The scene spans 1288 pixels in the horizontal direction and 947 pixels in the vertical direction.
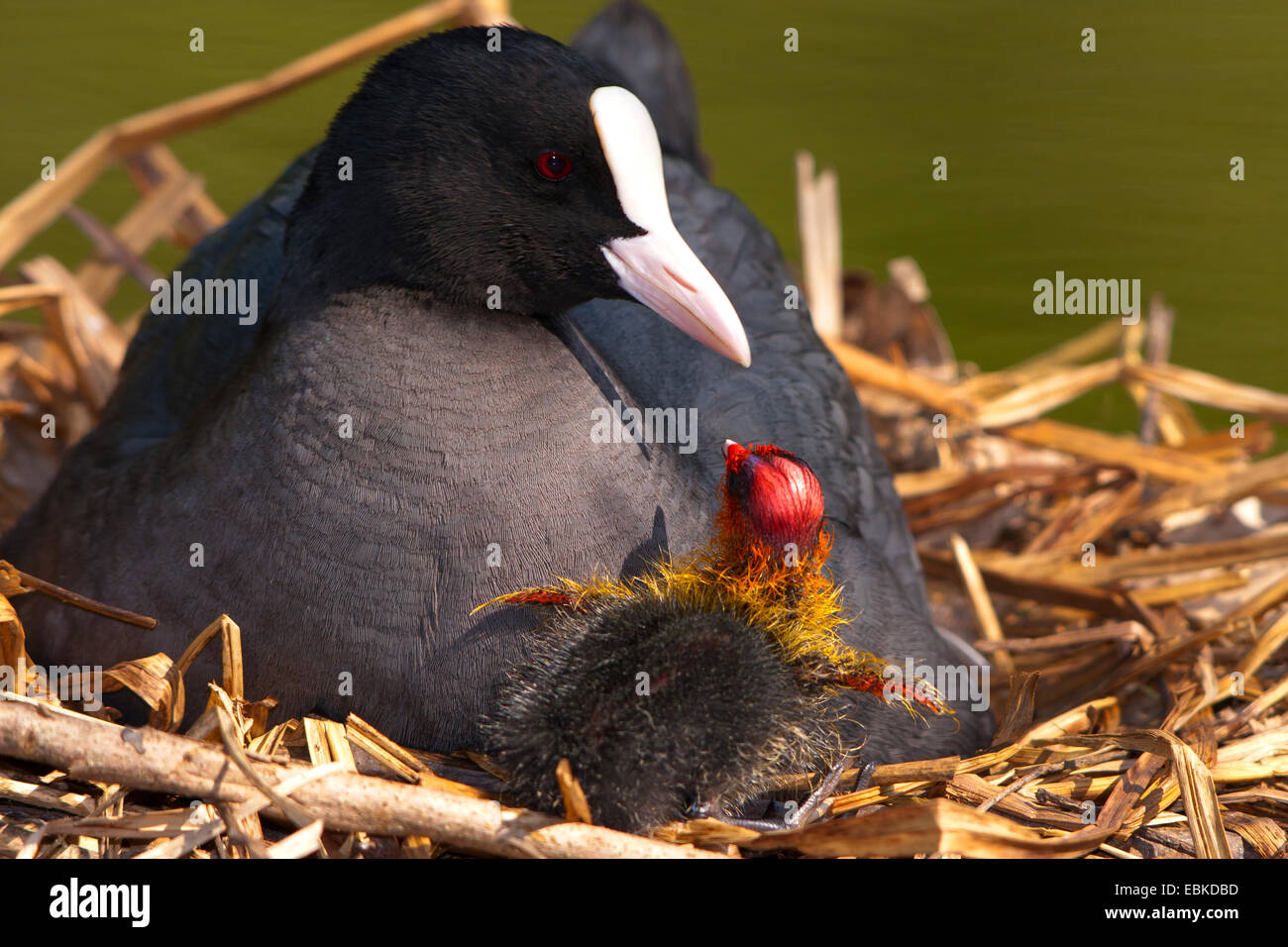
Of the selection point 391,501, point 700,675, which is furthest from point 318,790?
Answer: point 700,675

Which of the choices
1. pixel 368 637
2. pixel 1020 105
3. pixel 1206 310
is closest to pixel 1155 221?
pixel 1206 310

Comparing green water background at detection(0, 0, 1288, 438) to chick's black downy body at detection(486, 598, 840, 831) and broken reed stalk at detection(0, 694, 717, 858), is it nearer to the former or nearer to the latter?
chick's black downy body at detection(486, 598, 840, 831)

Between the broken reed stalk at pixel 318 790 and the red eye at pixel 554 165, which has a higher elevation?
the red eye at pixel 554 165

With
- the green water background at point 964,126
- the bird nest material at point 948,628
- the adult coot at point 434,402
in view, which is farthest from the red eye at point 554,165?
the green water background at point 964,126

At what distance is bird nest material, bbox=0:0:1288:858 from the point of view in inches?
72.3

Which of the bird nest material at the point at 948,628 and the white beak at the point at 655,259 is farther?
the white beak at the point at 655,259

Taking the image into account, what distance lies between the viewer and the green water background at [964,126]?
12.4 ft

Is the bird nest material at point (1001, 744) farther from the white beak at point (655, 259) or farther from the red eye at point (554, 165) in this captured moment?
the red eye at point (554, 165)

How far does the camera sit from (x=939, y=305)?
4.13 meters

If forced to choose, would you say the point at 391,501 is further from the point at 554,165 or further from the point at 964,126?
the point at 964,126

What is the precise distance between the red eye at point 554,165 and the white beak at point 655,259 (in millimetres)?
63

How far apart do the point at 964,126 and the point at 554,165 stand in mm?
2333

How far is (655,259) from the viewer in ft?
6.74

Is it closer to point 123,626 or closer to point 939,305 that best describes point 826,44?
point 939,305
